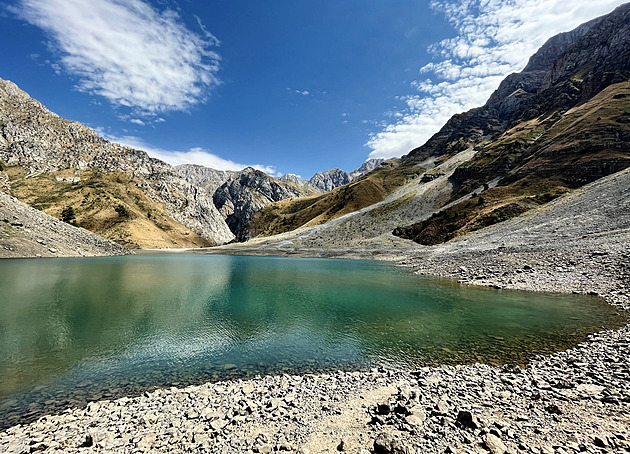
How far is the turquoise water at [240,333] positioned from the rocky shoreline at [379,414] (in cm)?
192

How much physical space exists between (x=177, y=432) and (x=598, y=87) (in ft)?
757

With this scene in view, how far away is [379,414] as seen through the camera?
386 inches

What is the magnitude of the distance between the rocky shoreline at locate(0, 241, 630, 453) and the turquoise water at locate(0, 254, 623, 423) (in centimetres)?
192

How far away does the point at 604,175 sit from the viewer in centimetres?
8150

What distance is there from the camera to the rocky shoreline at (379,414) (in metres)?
8.08

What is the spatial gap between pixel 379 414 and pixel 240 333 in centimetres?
1407

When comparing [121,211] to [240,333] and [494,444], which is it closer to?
[240,333]

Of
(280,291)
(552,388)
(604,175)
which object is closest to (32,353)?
(280,291)

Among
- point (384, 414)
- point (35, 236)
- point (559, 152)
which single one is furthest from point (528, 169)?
point (35, 236)

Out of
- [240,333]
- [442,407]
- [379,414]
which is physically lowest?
[240,333]

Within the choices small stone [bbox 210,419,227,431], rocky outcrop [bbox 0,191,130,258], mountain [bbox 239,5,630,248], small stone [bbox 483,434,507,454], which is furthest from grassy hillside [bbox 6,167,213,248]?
small stone [bbox 483,434,507,454]

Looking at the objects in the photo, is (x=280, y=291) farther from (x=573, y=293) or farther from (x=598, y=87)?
(x=598, y=87)

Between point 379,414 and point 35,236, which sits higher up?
point 35,236

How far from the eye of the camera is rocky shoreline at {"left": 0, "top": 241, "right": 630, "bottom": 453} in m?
8.08
